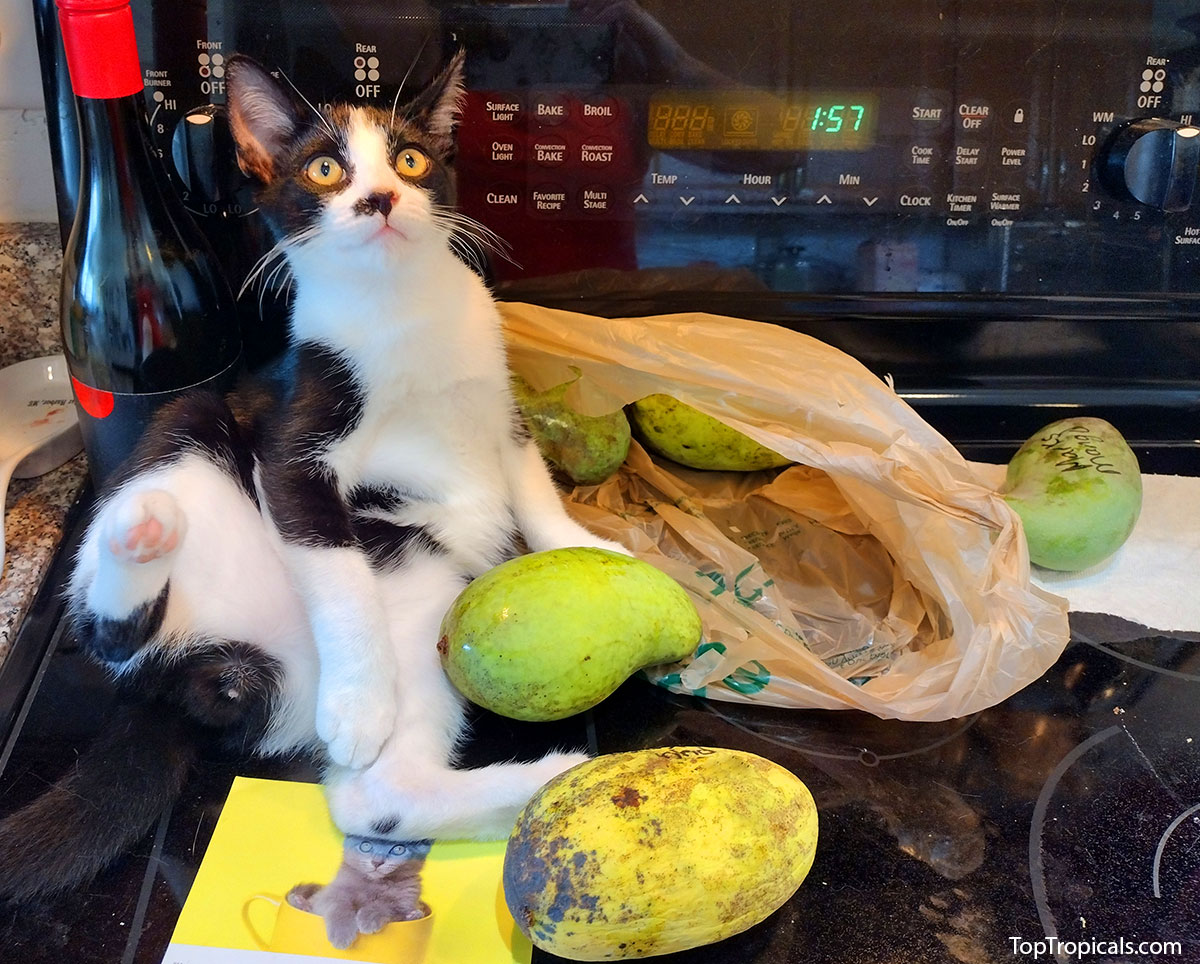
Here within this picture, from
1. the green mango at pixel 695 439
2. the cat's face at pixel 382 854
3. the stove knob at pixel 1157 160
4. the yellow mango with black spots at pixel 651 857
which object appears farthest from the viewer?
the green mango at pixel 695 439

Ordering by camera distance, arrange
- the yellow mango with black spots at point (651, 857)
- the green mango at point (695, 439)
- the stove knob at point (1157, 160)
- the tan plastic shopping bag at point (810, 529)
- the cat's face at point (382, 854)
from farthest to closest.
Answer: the green mango at point (695, 439)
the stove knob at point (1157, 160)
the tan plastic shopping bag at point (810, 529)
the cat's face at point (382, 854)
the yellow mango with black spots at point (651, 857)

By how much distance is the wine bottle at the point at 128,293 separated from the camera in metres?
0.74

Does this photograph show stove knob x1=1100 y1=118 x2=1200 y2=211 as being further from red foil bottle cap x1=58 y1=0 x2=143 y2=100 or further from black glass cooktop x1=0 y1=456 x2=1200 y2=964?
red foil bottle cap x1=58 y1=0 x2=143 y2=100

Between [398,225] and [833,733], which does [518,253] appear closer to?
[398,225]

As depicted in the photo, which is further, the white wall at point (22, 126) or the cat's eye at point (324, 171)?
the white wall at point (22, 126)

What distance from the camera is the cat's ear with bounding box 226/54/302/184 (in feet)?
2.25

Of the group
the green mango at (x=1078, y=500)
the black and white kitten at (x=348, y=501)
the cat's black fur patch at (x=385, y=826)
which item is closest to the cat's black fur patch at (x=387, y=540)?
the black and white kitten at (x=348, y=501)

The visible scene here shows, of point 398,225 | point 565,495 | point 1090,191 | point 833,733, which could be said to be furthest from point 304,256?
point 1090,191

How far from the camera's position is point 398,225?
69 cm

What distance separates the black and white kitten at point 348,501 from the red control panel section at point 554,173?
1.4 inches

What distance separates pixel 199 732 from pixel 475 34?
1.91 ft

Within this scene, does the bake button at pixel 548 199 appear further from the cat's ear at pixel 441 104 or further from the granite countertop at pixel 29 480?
the granite countertop at pixel 29 480

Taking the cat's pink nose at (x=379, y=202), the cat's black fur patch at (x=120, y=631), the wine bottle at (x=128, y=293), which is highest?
the cat's pink nose at (x=379, y=202)

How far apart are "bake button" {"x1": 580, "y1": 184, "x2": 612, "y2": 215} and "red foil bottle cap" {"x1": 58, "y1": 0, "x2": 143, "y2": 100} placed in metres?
0.36
